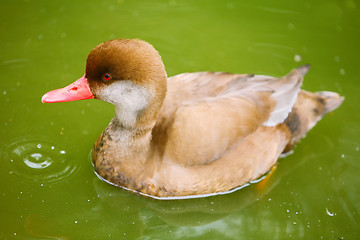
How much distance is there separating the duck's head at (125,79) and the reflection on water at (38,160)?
0.69 meters

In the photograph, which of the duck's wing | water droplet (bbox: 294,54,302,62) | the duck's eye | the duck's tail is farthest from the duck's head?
water droplet (bbox: 294,54,302,62)

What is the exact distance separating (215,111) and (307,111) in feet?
3.59

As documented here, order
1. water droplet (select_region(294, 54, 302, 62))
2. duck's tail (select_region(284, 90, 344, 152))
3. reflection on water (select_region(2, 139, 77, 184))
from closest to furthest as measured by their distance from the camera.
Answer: reflection on water (select_region(2, 139, 77, 184)) < duck's tail (select_region(284, 90, 344, 152)) < water droplet (select_region(294, 54, 302, 62))

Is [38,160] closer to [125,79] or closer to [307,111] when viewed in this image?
[125,79]

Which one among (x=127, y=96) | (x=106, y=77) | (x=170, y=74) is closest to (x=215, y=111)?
(x=127, y=96)

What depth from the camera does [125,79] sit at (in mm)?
3166

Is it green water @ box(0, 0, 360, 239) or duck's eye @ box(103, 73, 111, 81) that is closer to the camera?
duck's eye @ box(103, 73, 111, 81)

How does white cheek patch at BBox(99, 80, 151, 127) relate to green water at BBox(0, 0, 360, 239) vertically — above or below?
above

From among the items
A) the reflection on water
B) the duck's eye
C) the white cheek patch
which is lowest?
the reflection on water

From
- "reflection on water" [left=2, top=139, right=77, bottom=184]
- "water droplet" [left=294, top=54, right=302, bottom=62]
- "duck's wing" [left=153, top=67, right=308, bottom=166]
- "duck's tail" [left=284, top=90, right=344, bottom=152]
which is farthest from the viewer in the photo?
"water droplet" [left=294, top=54, right=302, bottom=62]

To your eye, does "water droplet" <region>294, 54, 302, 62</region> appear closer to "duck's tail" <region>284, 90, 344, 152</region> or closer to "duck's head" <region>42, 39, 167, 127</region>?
"duck's tail" <region>284, 90, 344, 152</region>

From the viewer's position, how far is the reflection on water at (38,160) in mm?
3672

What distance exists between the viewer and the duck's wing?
3.45 metres

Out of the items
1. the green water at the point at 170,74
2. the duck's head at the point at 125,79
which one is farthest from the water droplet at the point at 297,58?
the duck's head at the point at 125,79
